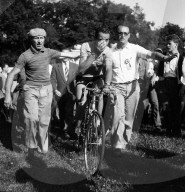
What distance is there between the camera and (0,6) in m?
8.60

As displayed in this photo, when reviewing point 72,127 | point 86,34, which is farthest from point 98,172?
point 86,34

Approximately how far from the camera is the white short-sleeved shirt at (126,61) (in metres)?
6.46

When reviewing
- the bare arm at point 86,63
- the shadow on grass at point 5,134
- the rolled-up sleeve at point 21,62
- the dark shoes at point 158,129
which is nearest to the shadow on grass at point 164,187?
the bare arm at point 86,63

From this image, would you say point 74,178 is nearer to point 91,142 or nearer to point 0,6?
point 91,142

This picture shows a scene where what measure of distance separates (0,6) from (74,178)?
15.1ft

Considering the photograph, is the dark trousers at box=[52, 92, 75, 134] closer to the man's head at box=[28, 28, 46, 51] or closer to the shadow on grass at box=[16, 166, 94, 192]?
the man's head at box=[28, 28, 46, 51]

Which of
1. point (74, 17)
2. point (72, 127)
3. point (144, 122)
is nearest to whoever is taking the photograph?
point (72, 127)

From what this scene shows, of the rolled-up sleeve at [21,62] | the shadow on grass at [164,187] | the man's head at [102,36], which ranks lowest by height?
the shadow on grass at [164,187]

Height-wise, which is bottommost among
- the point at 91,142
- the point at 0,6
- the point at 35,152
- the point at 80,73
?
the point at 35,152

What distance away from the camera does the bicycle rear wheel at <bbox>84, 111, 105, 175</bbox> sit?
5.33 meters

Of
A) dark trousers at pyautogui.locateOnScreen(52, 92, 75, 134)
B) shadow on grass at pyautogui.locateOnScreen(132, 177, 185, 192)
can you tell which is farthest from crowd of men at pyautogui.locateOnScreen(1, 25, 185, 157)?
shadow on grass at pyautogui.locateOnScreen(132, 177, 185, 192)

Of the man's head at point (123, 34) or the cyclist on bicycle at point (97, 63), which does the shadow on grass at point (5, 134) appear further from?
the man's head at point (123, 34)

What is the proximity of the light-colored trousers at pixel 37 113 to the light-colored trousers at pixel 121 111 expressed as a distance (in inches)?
37.1

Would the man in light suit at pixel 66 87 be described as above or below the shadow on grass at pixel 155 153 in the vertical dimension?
above
